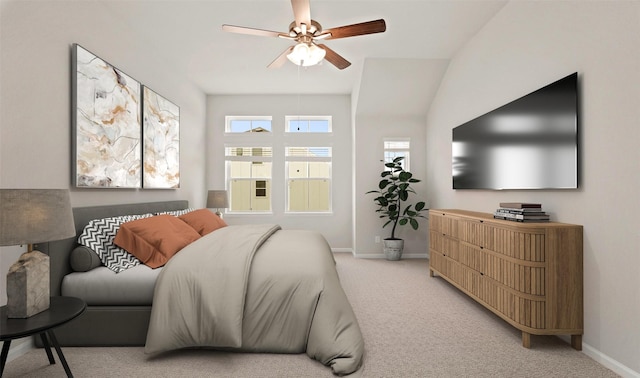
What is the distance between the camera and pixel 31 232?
54.4 inches

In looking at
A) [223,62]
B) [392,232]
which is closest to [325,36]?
[223,62]

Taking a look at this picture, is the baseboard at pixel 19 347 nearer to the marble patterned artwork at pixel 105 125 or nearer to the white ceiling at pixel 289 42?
the marble patterned artwork at pixel 105 125

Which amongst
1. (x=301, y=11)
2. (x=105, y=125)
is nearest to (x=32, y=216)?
(x=105, y=125)

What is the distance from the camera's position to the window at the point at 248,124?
5.65 meters

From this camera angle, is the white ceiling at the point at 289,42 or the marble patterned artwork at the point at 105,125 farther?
the white ceiling at the point at 289,42

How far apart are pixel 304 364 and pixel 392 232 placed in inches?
132

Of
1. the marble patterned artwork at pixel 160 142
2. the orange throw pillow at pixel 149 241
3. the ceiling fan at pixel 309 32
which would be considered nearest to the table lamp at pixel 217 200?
the marble patterned artwork at pixel 160 142

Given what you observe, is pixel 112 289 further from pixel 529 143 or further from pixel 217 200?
pixel 529 143

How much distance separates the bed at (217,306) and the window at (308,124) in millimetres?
3779

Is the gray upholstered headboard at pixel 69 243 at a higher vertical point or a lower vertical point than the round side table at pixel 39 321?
higher

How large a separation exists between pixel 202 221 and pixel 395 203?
3052mm

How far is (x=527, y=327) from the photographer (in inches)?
83.2

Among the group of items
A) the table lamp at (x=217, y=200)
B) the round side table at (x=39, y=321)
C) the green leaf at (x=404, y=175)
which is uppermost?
the green leaf at (x=404, y=175)

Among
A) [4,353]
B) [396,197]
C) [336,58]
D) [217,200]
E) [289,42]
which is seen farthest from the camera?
[396,197]
